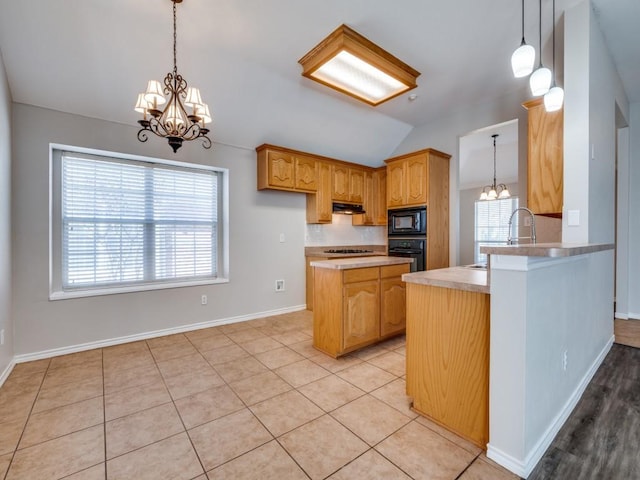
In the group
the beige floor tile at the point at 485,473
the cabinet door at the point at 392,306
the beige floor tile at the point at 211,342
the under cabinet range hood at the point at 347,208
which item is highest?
the under cabinet range hood at the point at 347,208

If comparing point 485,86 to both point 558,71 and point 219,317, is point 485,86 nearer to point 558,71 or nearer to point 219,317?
point 558,71

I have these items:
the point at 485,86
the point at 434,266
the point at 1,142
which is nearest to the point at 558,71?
the point at 485,86

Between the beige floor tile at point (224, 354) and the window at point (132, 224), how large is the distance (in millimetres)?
1079

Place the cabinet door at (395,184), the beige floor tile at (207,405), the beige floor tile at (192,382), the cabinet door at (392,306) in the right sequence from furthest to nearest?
the cabinet door at (395,184) < the cabinet door at (392,306) < the beige floor tile at (192,382) < the beige floor tile at (207,405)

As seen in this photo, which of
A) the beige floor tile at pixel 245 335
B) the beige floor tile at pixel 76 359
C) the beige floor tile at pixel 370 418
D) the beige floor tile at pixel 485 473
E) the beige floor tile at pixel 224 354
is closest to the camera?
the beige floor tile at pixel 485 473

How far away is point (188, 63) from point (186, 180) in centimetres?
146

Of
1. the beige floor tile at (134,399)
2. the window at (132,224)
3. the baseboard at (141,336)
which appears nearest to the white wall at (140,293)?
the baseboard at (141,336)

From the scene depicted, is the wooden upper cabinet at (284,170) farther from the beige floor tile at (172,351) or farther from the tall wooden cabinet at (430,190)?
the beige floor tile at (172,351)

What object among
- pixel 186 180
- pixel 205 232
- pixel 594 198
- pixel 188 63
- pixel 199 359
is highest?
pixel 188 63

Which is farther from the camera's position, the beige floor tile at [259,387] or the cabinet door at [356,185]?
the cabinet door at [356,185]

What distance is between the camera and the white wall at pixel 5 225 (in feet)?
7.94

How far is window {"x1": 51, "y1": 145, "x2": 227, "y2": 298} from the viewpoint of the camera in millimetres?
3143

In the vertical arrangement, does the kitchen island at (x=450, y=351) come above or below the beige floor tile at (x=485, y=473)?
above

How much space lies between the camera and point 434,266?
14.0 ft
